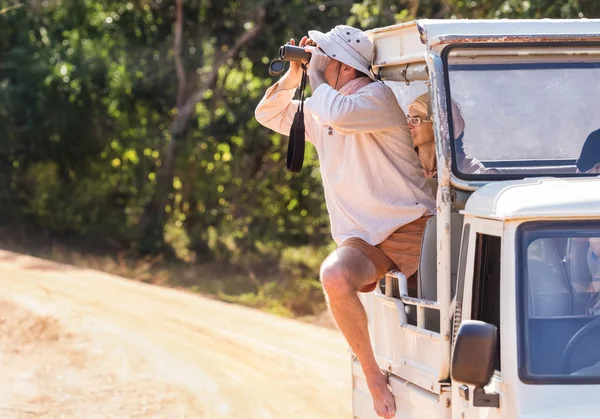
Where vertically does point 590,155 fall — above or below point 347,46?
below

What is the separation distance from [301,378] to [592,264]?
504 cm

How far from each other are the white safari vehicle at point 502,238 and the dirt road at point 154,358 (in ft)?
9.03

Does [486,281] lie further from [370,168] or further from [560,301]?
[370,168]

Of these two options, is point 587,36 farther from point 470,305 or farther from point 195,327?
point 195,327

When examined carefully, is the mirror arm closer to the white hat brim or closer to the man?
the man

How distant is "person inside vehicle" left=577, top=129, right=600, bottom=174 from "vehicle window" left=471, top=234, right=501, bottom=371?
0.85 m

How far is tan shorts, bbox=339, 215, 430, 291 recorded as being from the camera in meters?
4.59

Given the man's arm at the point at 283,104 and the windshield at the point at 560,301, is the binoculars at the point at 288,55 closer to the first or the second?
the man's arm at the point at 283,104

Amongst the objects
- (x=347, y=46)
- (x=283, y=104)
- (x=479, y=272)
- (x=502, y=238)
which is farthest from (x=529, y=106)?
(x=283, y=104)

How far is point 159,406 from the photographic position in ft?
24.5

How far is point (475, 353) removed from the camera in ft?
10.4

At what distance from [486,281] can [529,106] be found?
3.60 ft

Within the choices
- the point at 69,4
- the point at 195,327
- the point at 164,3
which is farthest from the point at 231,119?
the point at 195,327

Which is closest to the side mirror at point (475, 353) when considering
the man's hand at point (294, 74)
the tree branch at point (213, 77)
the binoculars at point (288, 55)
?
the binoculars at point (288, 55)
